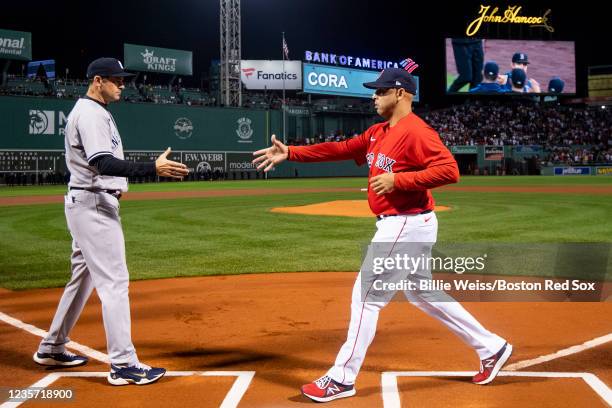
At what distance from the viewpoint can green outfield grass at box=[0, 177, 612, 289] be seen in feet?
30.3

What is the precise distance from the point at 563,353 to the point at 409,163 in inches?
85.0

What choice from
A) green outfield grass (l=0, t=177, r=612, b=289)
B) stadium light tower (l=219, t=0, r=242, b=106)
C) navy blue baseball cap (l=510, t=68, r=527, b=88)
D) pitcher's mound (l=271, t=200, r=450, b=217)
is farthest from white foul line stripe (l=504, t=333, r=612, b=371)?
navy blue baseball cap (l=510, t=68, r=527, b=88)

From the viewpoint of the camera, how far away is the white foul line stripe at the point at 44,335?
474cm

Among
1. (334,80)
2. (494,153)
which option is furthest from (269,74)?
(494,153)

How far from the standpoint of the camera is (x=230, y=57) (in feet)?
143

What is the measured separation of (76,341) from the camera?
5.18 m

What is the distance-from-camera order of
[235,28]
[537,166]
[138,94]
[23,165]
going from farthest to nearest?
[537,166] < [138,94] < [235,28] < [23,165]

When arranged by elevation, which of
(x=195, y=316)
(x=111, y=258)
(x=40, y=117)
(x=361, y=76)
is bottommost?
(x=195, y=316)

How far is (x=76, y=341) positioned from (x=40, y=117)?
36796 mm

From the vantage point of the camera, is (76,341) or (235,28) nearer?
(76,341)

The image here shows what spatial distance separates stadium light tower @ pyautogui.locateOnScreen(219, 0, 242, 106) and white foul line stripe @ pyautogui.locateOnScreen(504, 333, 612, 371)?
37.8m

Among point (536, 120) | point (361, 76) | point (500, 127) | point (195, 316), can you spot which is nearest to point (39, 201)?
point (195, 316)

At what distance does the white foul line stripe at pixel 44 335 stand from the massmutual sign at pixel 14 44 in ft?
162

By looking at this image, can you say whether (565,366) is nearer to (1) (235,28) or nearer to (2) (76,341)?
(2) (76,341)
